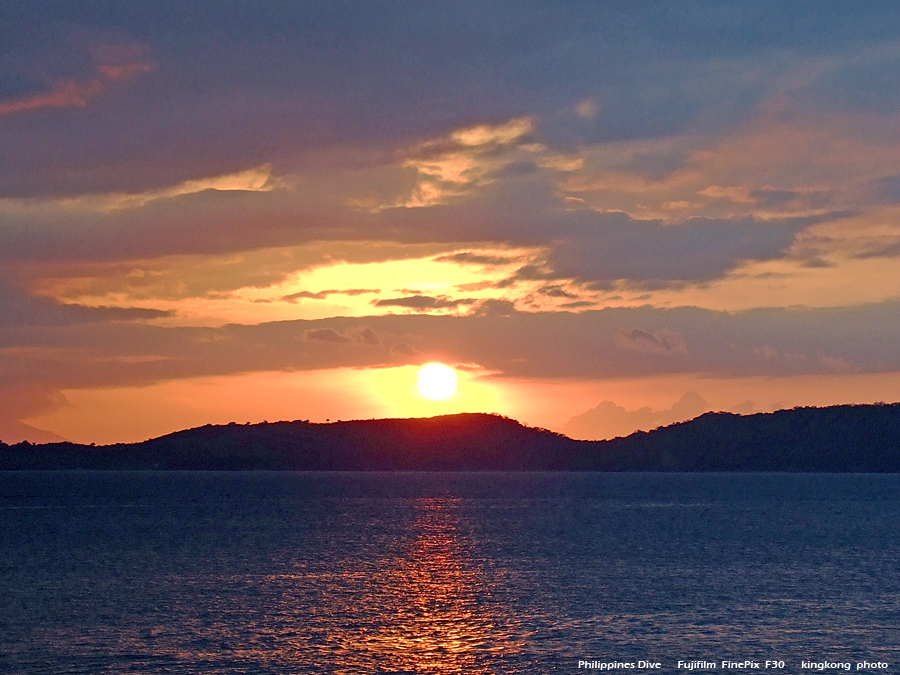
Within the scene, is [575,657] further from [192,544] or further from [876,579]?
[192,544]

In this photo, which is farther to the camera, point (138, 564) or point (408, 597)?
point (138, 564)

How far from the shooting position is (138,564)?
88125 millimetres

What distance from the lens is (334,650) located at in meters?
53.2

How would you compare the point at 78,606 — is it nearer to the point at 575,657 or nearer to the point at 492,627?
the point at 492,627

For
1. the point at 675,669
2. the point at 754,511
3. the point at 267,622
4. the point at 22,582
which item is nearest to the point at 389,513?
the point at 754,511

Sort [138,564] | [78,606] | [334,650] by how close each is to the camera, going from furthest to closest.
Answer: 1. [138,564]
2. [78,606]
3. [334,650]

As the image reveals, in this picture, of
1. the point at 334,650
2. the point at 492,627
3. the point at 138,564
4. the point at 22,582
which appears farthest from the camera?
the point at 138,564

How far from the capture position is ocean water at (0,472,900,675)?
5150 centimetres

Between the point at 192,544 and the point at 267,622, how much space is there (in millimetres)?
49901

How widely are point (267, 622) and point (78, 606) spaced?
46.3 ft

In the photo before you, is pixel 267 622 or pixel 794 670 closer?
pixel 794 670

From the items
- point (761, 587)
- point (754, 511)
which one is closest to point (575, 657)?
point (761, 587)

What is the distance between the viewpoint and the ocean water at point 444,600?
51.5 metres

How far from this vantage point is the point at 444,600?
69625mm
